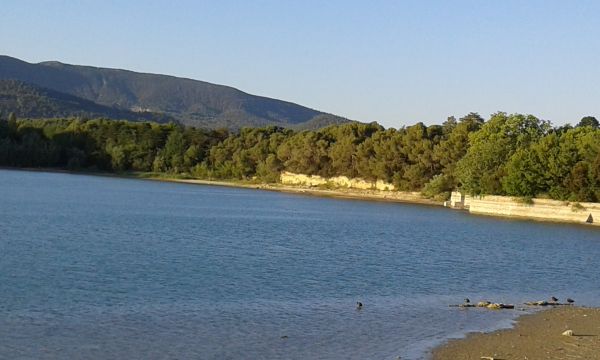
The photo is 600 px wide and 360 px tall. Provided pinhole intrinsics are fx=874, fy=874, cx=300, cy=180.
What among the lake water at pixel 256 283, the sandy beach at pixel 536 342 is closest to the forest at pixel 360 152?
the lake water at pixel 256 283

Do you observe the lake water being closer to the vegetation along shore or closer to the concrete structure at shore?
the concrete structure at shore

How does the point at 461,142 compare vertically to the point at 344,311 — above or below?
above

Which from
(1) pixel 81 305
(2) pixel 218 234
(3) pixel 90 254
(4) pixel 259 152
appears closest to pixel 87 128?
(4) pixel 259 152

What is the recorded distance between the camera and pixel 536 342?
20.8 metres

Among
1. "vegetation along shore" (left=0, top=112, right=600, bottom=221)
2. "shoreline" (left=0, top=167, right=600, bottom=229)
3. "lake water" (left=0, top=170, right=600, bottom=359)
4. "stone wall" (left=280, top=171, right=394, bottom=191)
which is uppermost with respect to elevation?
"vegetation along shore" (left=0, top=112, right=600, bottom=221)

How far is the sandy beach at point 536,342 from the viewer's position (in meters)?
19.3

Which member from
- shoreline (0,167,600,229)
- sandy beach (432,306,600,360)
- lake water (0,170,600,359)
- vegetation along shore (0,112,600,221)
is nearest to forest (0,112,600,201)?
vegetation along shore (0,112,600,221)

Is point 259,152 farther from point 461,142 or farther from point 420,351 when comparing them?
point 420,351

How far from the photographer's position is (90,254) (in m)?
36.3

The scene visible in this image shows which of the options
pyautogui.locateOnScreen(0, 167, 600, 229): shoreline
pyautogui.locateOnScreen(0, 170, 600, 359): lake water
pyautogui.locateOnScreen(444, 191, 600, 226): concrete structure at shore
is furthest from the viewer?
pyautogui.locateOnScreen(0, 167, 600, 229): shoreline

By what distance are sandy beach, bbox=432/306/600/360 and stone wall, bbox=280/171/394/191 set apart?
9199 centimetres

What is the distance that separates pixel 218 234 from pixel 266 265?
48.5 ft

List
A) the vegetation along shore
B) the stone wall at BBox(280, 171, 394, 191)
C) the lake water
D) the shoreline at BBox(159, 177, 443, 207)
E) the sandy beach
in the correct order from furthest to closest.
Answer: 1. the stone wall at BBox(280, 171, 394, 191)
2. the shoreline at BBox(159, 177, 443, 207)
3. the vegetation along shore
4. the lake water
5. the sandy beach

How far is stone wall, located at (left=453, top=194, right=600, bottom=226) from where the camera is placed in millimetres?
71625
